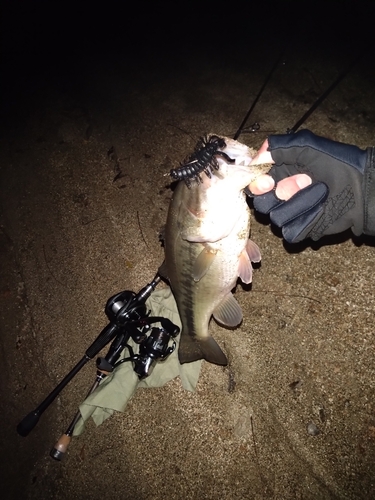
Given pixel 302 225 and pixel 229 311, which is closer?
pixel 302 225

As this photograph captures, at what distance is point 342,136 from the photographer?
13.7 ft

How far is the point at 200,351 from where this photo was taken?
3.16 m

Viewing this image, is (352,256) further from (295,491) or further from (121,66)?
(121,66)

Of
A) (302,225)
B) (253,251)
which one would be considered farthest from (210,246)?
(302,225)

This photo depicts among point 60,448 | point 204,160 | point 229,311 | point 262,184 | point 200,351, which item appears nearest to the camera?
point 204,160

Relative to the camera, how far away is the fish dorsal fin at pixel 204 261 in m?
2.61

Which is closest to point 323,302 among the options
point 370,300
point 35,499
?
point 370,300

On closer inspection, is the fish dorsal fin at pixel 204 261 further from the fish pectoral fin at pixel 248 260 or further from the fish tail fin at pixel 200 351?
the fish tail fin at pixel 200 351

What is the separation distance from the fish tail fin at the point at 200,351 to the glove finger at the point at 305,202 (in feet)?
4.40

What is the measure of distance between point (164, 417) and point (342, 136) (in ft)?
12.2

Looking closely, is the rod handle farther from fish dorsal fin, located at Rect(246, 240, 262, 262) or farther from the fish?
fish dorsal fin, located at Rect(246, 240, 262, 262)

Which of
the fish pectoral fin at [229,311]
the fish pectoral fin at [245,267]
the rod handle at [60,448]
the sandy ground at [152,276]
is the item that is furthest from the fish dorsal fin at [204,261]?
the rod handle at [60,448]

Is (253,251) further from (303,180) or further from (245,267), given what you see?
(303,180)

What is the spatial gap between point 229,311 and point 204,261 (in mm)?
637
